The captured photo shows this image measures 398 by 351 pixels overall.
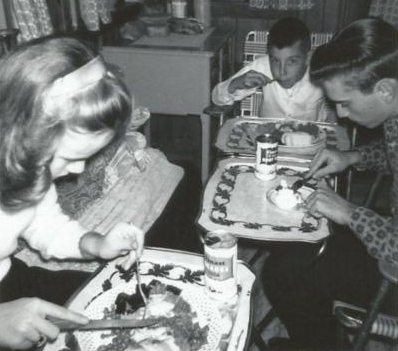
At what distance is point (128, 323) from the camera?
3.70ft

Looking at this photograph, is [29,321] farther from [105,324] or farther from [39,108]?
[39,108]

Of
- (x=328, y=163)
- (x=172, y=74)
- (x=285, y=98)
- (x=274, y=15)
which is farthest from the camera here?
(x=274, y=15)

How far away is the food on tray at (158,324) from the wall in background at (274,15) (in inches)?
131

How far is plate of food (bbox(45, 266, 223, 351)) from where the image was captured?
3.63 feet

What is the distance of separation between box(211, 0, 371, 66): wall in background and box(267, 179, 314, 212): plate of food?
8.86 feet

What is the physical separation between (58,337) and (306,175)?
1.18 m

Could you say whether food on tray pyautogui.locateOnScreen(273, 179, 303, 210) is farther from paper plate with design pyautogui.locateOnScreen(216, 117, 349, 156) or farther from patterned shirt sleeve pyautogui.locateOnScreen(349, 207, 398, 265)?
paper plate with design pyautogui.locateOnScreen(216, 117, 349, 156)

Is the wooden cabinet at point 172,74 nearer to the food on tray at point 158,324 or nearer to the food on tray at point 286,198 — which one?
the food on tray at point 286,198

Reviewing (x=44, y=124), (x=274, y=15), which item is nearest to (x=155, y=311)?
(x=44, y=124)

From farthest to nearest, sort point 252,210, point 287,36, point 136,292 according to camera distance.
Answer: point 287,36, point 252,210, point 136,292

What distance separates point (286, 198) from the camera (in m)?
1.73

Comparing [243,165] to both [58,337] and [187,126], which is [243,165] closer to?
[58,337]

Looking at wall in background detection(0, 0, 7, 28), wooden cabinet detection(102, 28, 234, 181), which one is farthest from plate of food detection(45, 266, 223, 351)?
wooden cabinet detection(102, 28, 234, 181)

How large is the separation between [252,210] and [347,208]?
1.07ft
